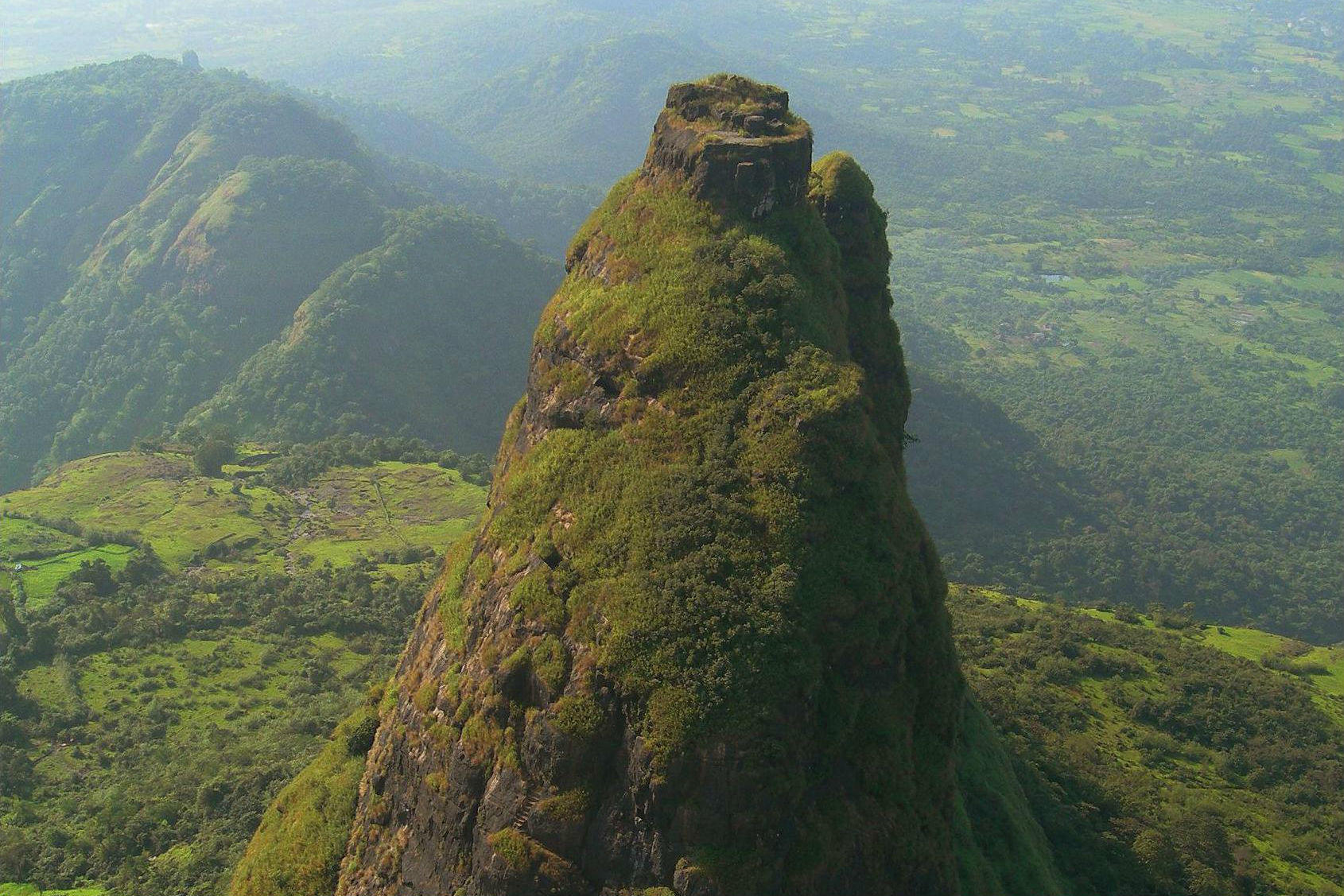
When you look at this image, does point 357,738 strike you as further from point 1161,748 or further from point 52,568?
point 52,568

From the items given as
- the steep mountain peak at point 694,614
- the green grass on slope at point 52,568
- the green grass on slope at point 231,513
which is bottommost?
the green grass on slope at point 231,513

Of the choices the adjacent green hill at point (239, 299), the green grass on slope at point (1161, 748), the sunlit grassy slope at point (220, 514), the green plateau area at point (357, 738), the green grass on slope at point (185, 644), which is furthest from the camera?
the adjacent green hill at point (239, 299)

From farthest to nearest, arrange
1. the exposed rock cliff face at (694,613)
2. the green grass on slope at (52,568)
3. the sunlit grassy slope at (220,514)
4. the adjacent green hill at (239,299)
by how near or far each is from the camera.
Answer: the adjacent green hill at (239,299) → the sunlit grassy slope at (220,514) → the green grass on slope at (52,568) → the exposed rock cliff face at (694,613)

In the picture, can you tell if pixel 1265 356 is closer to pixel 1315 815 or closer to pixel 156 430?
pixel 1315 815

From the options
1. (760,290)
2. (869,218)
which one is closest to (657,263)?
(760,290)

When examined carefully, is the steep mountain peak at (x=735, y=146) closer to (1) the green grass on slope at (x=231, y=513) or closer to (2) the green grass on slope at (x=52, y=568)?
(2) the green grass on slope at (x=52, y=568)

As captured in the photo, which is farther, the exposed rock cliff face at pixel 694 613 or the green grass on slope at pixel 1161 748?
the green grass on slope at pixel 1161 748

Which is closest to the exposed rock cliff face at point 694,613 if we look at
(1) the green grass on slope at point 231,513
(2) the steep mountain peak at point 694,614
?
(2) the steep mountain peak at point 694,614
